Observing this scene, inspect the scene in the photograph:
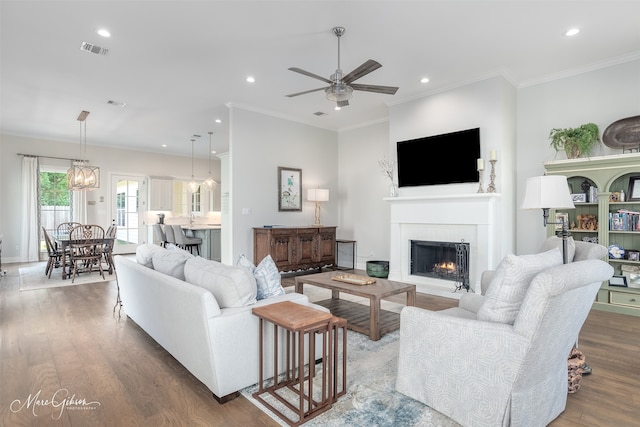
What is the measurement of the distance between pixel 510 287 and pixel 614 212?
3.42 m

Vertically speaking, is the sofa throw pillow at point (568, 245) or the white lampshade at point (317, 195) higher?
the white lampshade at point (317, 195)

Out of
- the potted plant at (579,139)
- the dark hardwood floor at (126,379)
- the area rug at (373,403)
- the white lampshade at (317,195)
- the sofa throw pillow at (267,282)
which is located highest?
the potted plant at (579,139)

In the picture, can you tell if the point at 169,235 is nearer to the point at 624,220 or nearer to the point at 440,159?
the point at 440,159

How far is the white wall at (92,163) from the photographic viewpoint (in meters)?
7.75

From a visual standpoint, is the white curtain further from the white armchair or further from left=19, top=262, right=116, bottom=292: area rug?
the white armchair

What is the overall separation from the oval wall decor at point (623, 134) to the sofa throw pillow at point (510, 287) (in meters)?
3.39

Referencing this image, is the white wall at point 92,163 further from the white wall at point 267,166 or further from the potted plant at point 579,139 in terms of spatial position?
the potted plant at point 579,139

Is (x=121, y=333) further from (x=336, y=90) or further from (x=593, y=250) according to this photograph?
(x=593, y=250)

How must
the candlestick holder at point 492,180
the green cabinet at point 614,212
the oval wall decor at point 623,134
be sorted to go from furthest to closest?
the candlestick holder at point 492,180 < the oval wall decor at point 623,134 < the green cabinet at point 614,212

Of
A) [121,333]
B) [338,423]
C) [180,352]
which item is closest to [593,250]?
[338,423]

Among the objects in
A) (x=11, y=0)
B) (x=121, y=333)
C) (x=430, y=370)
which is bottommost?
(x=121, y=333)

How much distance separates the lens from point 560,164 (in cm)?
425

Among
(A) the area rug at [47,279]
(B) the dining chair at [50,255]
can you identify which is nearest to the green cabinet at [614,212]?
(A) the area rug at [47,279]

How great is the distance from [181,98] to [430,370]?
5.33m
